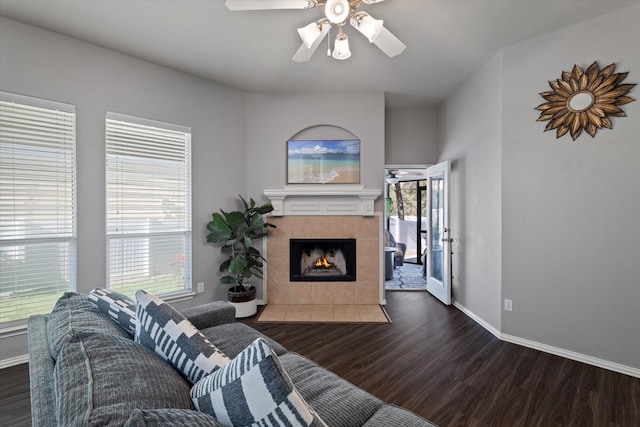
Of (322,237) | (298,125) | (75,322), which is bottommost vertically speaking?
(75,322)

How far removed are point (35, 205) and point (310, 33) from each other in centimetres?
273

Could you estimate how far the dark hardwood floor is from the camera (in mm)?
1921

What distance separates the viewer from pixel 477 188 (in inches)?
141

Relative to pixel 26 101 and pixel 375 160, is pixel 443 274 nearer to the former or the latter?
pixel 375 160

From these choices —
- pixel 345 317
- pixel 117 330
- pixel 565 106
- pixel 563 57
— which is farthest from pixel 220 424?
pixel 563 57

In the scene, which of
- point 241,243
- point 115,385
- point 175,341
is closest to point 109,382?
point 115,385

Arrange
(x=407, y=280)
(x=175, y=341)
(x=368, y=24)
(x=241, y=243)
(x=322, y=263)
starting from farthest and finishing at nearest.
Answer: (x=407, y=280), (x=322, y=263), (x=241, y=243), (x=368, y=24), (x=175, y=341)

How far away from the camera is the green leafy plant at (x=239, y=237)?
11.9 feet

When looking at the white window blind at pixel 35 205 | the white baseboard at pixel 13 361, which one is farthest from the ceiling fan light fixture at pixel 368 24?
the white baseboard at pixel 13 361

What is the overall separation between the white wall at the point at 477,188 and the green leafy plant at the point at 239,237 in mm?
2528

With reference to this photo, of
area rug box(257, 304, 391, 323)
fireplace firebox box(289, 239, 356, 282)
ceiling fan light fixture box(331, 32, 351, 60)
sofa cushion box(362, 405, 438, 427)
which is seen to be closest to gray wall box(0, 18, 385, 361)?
area rug box(257, 304, 391, 323)

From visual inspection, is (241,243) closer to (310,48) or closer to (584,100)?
(310,48)

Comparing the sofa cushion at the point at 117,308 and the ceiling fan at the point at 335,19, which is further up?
the ceiling fan at the point at 335,19

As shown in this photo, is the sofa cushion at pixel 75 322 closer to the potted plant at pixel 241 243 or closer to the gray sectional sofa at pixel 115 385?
the gray sectional sofa at pixel 115 385
